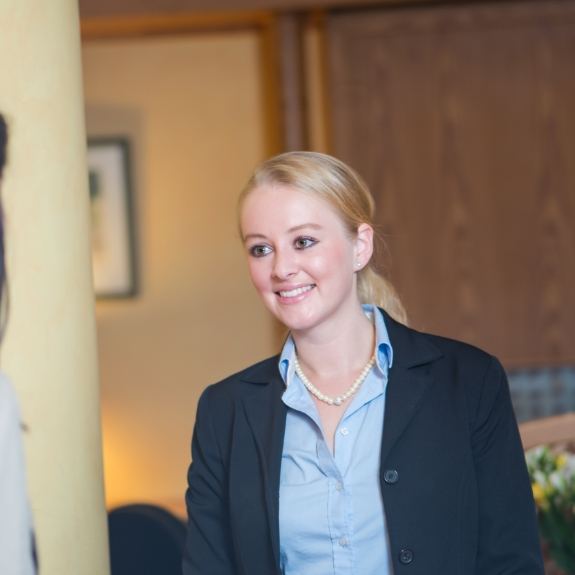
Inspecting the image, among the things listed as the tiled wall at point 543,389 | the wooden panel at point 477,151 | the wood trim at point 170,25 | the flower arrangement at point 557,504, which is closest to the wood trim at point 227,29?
the wood trim at point 170,25

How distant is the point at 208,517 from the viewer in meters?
1.93

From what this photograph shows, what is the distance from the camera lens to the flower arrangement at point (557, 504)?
2.29 m

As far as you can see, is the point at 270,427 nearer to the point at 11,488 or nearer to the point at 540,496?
the point at 11,488

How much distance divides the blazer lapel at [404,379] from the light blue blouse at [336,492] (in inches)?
1.0

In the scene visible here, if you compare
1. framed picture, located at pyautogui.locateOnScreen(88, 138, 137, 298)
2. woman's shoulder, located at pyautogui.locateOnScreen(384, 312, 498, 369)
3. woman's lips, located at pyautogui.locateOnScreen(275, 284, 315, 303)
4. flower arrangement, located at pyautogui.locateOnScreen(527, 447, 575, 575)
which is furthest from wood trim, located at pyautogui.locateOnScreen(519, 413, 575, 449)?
framed picture, located at pyautogui.locateOnScreen(88, 138, 137, 298)

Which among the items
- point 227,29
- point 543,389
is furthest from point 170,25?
point 543,389

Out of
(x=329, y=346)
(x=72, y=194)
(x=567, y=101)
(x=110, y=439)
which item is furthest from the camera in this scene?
(x=110, y=439)

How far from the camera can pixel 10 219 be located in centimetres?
156

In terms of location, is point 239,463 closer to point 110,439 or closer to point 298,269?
point 298,269

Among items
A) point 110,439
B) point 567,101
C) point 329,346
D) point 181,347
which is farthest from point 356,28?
point 329,346

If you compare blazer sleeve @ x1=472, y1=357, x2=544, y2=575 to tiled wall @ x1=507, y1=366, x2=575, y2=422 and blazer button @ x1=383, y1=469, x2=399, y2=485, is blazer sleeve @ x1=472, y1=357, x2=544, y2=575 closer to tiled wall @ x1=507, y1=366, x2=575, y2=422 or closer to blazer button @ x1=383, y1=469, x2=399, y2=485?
blazer button @ x1=383, y1=469, x2=399, y2=485

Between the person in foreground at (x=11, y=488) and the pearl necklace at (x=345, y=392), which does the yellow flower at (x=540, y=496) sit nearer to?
the pearl necklace at (x=345, y=392)

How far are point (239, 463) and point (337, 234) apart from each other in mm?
422

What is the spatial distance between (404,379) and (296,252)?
0.93ft
